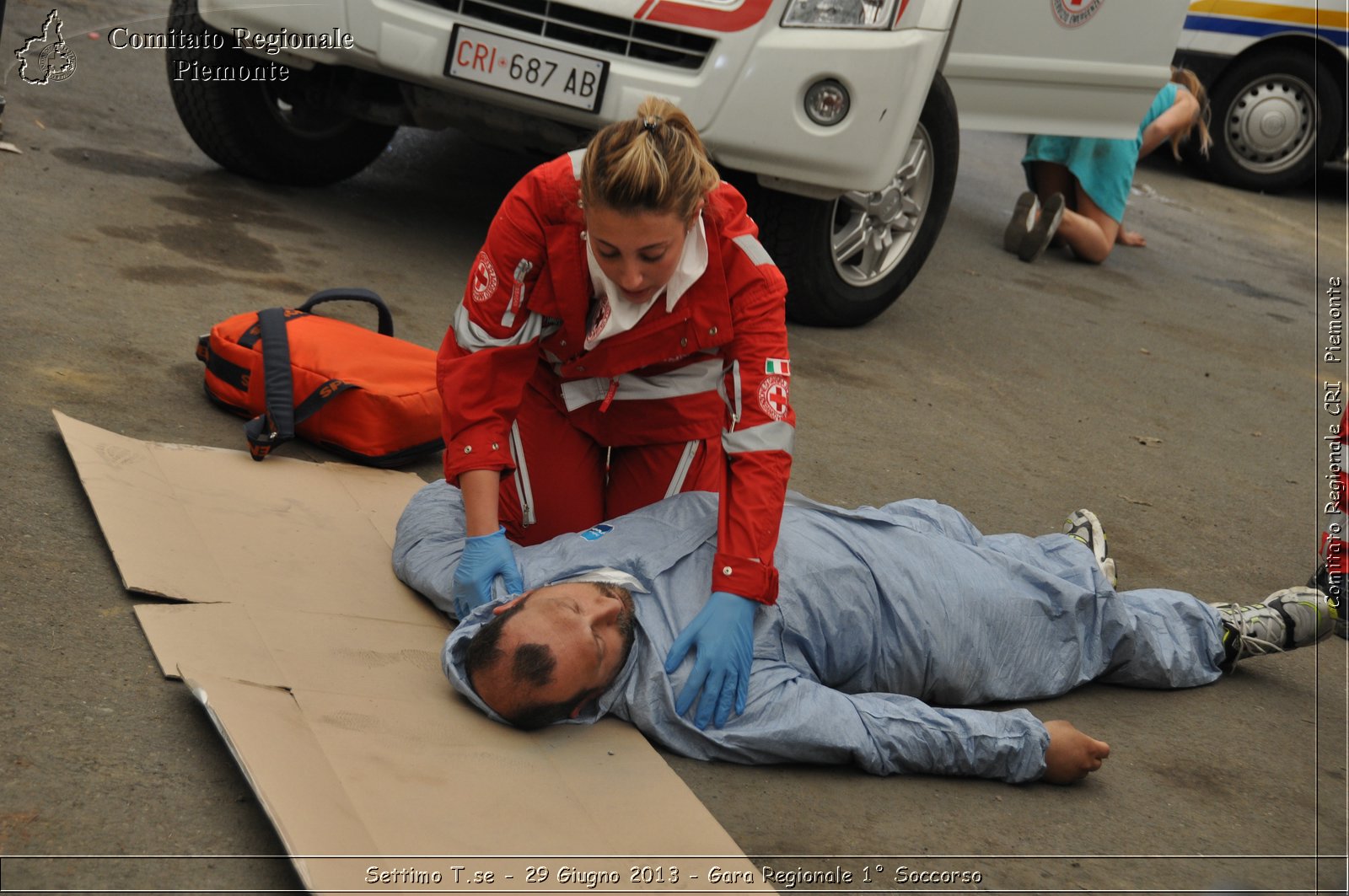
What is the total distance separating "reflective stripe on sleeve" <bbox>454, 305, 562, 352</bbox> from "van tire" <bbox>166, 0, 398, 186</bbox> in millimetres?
2196

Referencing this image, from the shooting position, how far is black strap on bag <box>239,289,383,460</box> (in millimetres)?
2766

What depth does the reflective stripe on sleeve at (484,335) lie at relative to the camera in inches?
94.0

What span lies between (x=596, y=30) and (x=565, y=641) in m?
2.31

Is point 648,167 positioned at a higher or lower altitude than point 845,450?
higher

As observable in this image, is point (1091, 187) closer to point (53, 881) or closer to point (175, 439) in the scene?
point (175, 439)

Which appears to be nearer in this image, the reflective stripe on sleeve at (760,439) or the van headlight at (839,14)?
the reflective stripe on sleeve at (760,439)

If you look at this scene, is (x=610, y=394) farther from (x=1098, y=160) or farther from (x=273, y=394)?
(x=1098, y=160)

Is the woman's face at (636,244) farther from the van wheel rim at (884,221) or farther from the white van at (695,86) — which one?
the van wheel rim at (884,221)

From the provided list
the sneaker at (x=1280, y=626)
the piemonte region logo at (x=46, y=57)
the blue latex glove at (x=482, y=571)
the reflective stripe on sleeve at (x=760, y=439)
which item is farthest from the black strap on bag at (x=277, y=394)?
the piemonte region logo at (x=46, y=57)

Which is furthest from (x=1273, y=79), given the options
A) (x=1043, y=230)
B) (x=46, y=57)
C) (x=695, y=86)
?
(x=46, y=57)

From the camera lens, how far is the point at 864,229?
174 inches

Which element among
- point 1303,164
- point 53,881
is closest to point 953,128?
point 53,881

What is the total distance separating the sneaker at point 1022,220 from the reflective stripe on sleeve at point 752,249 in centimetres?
401

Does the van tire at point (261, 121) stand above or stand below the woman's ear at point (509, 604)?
above
